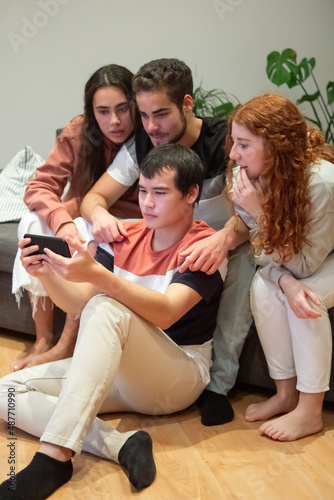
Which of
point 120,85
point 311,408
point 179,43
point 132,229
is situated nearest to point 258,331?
point 311,408

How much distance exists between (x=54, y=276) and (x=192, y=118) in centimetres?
78

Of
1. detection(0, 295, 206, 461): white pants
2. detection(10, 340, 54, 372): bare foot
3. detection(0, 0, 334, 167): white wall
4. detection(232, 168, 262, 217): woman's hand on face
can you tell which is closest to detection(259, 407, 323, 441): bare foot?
detection(0, 295, 206, 461): white pants

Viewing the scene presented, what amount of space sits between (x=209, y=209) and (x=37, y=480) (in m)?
1.06

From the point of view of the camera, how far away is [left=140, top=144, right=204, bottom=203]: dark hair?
1842mm

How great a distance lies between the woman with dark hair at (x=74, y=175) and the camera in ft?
7.33

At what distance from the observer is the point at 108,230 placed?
1.97 m

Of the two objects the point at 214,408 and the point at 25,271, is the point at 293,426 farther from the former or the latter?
the point at 25,271

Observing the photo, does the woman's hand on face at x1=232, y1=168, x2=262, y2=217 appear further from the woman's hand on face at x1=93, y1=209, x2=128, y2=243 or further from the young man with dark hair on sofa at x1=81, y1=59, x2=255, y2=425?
the woman's hand on face at x1=93, y1=209, x2=128, y2=243

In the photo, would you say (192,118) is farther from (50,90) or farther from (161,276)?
(50,90)

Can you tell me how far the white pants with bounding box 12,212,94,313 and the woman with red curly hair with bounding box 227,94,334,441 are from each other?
623 mm

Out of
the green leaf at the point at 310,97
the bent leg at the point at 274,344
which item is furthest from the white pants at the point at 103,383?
the green leaf at the point at 310,97

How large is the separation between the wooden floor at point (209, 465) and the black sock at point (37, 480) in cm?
4

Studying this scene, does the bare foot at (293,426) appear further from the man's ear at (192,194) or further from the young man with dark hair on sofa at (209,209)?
the man's ear at (192,194)

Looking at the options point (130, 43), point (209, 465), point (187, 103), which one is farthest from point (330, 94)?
point (209, 465)
